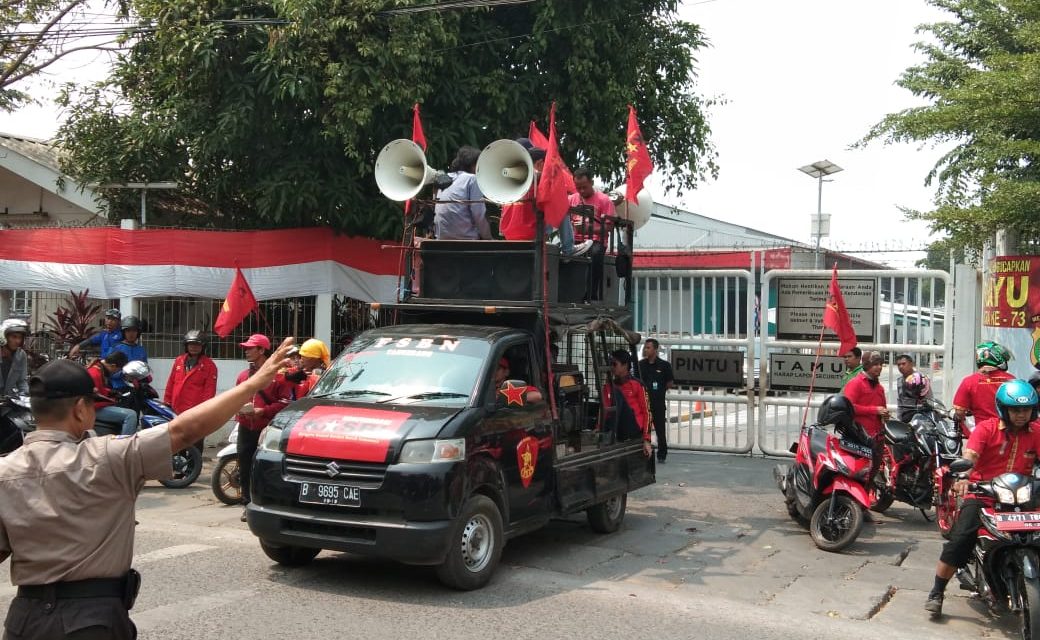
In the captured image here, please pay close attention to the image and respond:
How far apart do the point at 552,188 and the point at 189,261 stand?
7.56 m

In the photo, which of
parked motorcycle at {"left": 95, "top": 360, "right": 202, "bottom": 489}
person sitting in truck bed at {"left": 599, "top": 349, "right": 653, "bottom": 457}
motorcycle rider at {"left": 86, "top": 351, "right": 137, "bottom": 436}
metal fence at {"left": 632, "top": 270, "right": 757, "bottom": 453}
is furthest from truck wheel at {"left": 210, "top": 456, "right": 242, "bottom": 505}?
metal fence at {"left": 632, "top": 270, "right": 757, "bottom": 453}

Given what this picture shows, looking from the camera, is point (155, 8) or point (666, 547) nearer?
point (666, 547)

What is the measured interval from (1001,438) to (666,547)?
3.13 meters

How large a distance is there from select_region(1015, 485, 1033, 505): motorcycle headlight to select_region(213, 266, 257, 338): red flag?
31.4ft

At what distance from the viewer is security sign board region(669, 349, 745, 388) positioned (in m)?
14.1

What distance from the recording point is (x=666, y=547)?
29.3 feet

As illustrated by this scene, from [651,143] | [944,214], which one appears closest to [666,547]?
[944,214]

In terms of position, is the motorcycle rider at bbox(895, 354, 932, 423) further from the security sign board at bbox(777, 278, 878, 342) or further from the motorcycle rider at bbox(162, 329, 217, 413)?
the motorcycle rider at bbox(162, 329, 217, 413)

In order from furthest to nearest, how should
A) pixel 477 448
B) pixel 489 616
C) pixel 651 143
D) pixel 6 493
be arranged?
pixel 651 143, pixel 477 448, pixel 489 616, pixel 6 493

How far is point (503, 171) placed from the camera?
8.65 meters

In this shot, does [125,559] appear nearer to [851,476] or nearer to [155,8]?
[851,476]

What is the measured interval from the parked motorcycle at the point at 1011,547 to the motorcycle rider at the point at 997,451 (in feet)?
0.28

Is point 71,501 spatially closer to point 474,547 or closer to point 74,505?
point 74,505

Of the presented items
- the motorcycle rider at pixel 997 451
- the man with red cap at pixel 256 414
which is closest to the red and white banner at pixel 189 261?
the man with red cap at pixel 256 414
